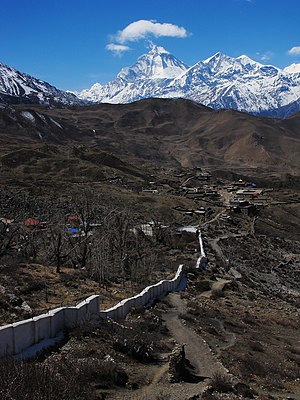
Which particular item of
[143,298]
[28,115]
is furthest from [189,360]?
[28,115]

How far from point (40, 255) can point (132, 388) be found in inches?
838

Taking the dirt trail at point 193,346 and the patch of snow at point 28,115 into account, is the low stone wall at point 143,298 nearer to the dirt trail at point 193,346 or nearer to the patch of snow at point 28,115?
the dirt trail at point 193,346

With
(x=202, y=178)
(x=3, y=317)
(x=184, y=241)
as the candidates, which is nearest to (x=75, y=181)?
(x=184, y=241)

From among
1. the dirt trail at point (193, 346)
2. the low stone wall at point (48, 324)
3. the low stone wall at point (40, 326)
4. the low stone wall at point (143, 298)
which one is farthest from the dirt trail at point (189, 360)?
the low stone wall at point (40, 326)

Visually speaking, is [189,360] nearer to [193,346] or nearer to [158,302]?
[193,346]

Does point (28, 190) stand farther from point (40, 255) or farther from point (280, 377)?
point (280, 377)

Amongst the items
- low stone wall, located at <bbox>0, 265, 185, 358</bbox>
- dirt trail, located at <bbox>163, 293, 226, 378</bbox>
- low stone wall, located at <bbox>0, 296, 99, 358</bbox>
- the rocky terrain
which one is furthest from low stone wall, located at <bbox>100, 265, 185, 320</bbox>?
dirt trail, located at <bbox>163, 293, 226, 378</bbox>

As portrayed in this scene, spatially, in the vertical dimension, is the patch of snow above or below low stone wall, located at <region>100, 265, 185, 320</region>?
above

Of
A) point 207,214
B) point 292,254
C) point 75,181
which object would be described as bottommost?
point 292,254

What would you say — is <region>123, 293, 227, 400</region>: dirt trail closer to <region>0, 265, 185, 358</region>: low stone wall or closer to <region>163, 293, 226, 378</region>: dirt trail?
<region>163, 293, 226, 378</region>: dirt trail

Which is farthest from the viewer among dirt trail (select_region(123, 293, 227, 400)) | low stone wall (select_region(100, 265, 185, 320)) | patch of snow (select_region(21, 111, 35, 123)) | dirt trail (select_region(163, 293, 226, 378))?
patch of snow (select_region(21, 111, 35, 123))

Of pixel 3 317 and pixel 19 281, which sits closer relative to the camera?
pixel 3 317

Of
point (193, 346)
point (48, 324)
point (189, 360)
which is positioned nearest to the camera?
point (48, 324)

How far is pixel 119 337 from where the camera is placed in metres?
13.9
